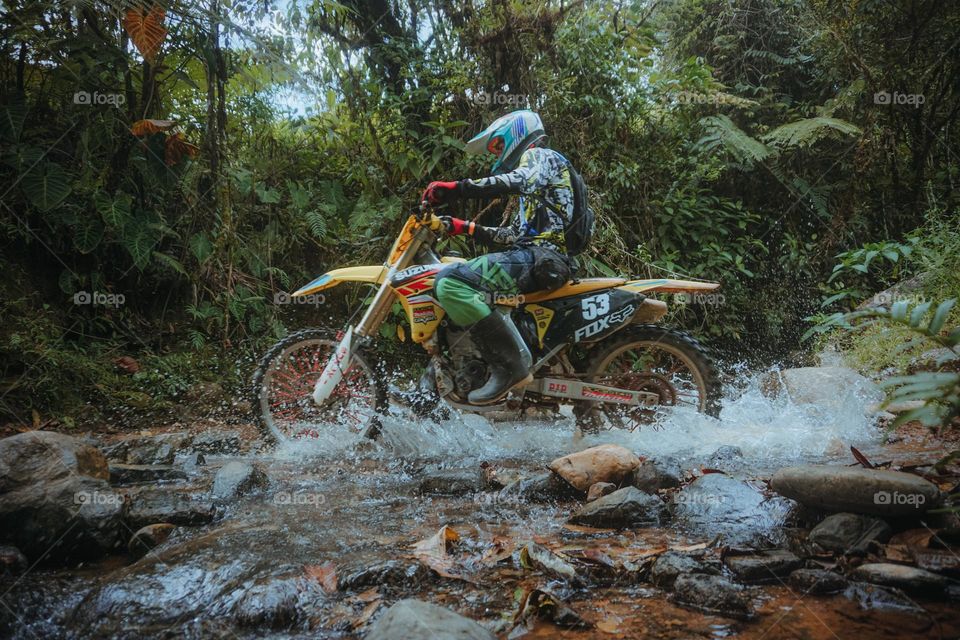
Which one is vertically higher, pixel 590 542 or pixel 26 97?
pixel 26 97

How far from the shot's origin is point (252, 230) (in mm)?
6570

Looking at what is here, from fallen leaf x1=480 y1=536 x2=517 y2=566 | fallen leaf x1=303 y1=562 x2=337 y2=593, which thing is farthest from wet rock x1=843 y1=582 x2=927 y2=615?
fallen leaf x1=303 y1=562 x2=337 y2=593

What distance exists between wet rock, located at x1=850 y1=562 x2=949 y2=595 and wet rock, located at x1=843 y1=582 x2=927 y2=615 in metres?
0.03

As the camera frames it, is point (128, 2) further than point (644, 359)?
Yes

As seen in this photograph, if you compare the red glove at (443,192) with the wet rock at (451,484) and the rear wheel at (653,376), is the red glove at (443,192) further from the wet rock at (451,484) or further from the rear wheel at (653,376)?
the wet rock at (451,484)

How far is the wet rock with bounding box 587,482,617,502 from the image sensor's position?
2.91m

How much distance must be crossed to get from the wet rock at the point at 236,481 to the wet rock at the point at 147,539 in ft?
1.91

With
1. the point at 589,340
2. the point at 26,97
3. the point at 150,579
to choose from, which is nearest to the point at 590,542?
the point at 150,579

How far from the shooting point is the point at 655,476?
3.00m

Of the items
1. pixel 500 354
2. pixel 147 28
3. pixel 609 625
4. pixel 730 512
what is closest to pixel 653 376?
pixel 500 354

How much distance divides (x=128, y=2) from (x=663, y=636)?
20.0 feet

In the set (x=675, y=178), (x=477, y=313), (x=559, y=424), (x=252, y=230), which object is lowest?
(x=559, y=424)

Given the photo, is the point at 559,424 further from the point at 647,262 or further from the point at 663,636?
the point at 663,636

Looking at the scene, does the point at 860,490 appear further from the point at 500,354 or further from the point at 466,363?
the point at 466,363
